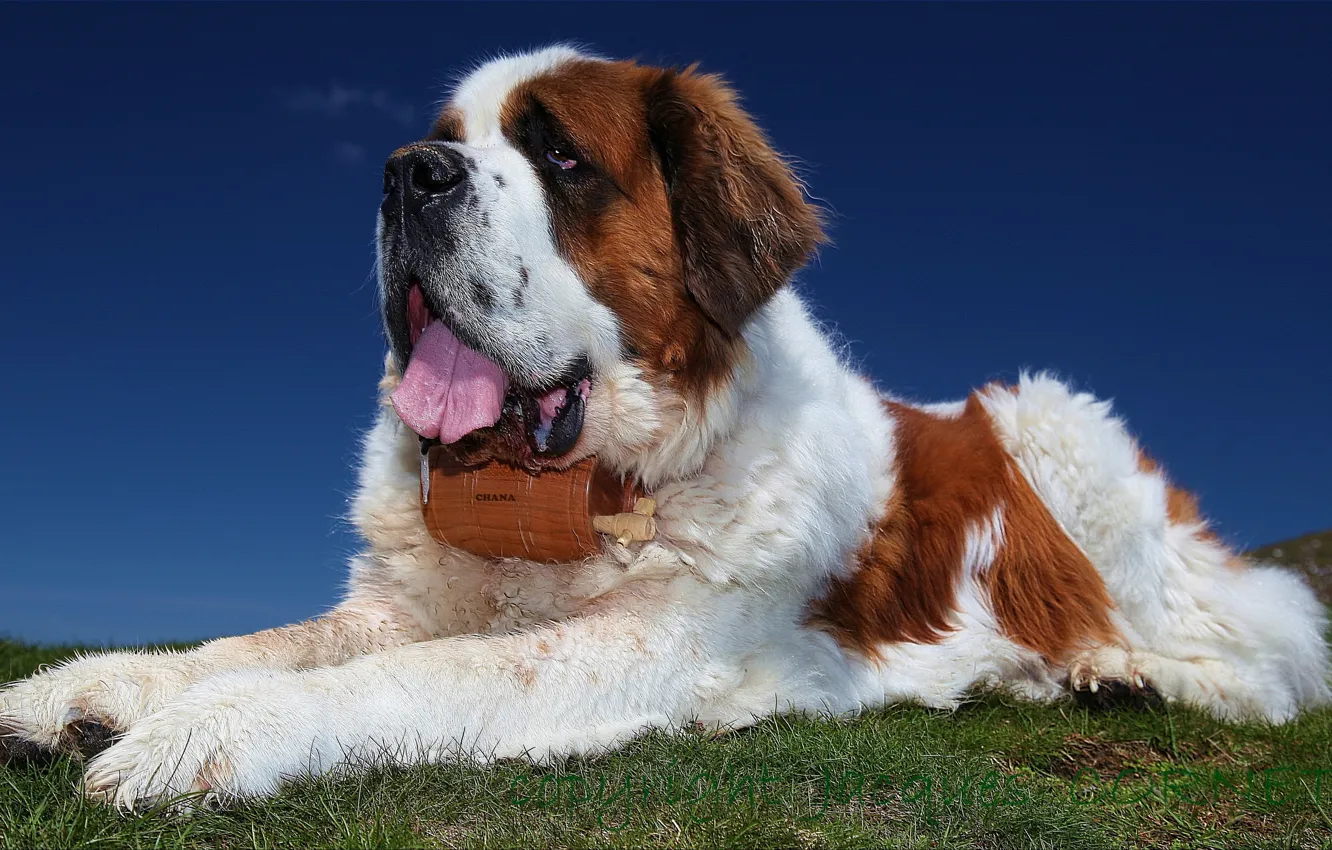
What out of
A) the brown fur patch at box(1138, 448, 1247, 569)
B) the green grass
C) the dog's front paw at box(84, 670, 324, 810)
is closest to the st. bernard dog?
the dog's front paw at box(84, 670, 324, 810)

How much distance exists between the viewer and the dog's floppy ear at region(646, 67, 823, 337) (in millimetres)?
3514

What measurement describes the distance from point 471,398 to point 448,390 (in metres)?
0.09

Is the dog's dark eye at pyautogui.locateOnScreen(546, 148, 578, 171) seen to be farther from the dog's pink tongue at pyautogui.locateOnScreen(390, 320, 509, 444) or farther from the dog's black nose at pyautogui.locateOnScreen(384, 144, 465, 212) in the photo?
the dog's pink tongue at pyautogui.locateOnScreen(390, 320, 509, 444)

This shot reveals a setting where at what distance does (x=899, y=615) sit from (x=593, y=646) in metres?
1.68

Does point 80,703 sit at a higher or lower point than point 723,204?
lower

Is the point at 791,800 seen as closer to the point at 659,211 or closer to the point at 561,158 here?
the point at 659,211

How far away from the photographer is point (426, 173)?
10.9 ft

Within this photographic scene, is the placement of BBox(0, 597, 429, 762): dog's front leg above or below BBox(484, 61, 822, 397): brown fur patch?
below

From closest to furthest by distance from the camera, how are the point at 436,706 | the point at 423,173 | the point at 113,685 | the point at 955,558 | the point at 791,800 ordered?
1. the point at 791,800
2. the point at 436,706
3. the point at 113,685
4. the point at 423,173
5. the point at 955,558

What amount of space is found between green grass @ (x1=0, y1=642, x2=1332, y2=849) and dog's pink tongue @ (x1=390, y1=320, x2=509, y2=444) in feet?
3.72

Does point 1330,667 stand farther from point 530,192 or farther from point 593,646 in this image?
point 530,192

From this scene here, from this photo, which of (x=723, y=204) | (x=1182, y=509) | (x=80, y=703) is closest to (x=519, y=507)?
(x=723, y=204)

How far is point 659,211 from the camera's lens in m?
3.60

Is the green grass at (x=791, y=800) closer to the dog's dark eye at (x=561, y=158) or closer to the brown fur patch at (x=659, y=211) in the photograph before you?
the brown fur patch at (x=659, y=211)
